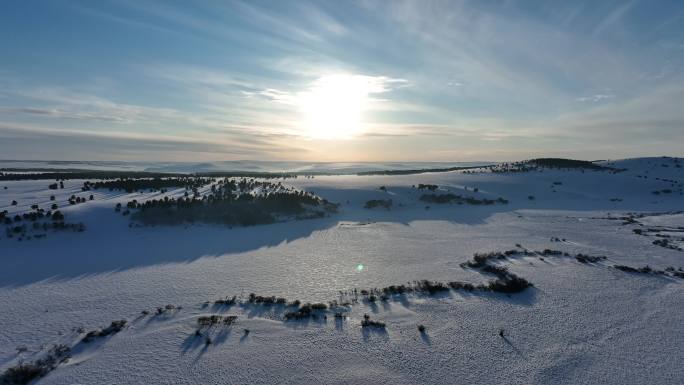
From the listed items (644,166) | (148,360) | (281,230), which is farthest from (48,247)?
(644,166)

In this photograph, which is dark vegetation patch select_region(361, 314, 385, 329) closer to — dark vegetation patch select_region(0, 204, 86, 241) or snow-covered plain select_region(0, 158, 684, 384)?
snow-covered plain select_region(0, 158, 684, 384)

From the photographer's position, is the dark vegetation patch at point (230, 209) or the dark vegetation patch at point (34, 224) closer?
the dark vegetation patch at point (34, 224)

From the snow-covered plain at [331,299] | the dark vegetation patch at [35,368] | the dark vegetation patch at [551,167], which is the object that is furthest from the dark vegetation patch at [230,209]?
the dark vegetation patch at [551,167]

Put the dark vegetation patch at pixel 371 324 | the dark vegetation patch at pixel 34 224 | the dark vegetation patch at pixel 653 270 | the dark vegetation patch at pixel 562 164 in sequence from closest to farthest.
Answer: the dark vegetation patch at pixel 371 324 < the dark vegetation patch at pixel 653 270 < the dark vegetation patch at pixel 34 224 < the dark vegetation patch at pixel 562 164

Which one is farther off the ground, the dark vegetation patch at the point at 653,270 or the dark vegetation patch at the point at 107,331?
the dark vegetation patch at the point at 653,270

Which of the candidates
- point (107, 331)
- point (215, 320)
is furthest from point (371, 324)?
point (107, 331)

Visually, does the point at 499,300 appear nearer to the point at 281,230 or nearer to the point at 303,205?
the point at 281,230

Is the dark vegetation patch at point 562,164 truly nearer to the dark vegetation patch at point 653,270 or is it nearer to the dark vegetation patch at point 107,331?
the dark vegetation patch at point 653,270
